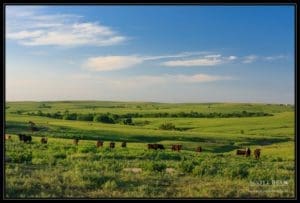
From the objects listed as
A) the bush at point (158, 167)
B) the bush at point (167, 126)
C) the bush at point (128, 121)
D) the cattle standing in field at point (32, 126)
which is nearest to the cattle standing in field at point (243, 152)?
the bush at point (167, 126)

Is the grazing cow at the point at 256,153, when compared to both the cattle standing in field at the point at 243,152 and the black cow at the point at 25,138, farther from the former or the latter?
the black cow at the point at 25,138

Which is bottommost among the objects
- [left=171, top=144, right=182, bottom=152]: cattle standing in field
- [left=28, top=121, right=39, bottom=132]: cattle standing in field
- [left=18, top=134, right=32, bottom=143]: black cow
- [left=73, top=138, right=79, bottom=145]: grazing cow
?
[left=171, top=144, right=182, bottom=152]: cattle standing in field

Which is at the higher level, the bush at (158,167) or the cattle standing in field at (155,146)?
the cattle standing in field at (155,146)

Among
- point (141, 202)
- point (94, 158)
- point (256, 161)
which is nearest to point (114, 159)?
point (94, 158)

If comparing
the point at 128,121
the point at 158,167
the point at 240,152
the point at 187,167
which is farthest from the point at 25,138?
the point at 240,152

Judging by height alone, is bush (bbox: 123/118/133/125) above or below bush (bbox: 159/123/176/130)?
above

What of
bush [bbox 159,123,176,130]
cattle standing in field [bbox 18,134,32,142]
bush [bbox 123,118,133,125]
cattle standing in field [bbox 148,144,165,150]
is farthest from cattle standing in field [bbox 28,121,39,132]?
bush [bbox 159,123,176,130]

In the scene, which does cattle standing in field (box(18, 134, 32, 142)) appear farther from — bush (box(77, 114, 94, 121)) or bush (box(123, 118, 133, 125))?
bush (box(123, 118, 133, 125))

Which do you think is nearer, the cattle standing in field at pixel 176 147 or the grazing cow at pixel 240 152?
the grazing cow at pixel 240 152
